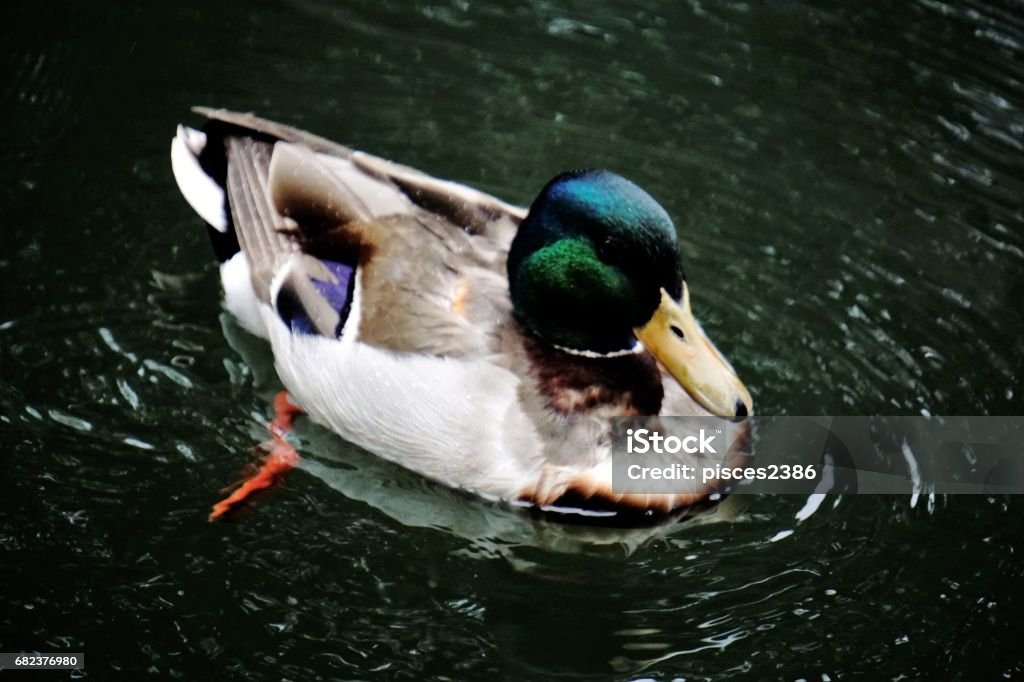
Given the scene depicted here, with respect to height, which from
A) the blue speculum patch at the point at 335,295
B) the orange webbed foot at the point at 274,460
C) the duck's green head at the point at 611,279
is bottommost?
the orange webbed foot at the point at 274,460

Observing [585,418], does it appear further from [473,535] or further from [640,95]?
[640,95]

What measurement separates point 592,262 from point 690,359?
0.47 meters

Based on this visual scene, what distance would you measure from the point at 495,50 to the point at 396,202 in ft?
7.90

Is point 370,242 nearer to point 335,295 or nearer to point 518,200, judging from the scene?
point 335,295

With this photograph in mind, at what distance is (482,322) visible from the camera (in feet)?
16.1

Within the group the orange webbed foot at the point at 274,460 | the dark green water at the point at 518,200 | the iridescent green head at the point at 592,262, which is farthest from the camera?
the orange webbed foot at the point at 274,460

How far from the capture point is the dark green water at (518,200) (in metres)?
4.47

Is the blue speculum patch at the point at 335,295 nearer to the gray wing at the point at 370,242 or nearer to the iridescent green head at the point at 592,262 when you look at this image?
the gray wing at the point at 370,242

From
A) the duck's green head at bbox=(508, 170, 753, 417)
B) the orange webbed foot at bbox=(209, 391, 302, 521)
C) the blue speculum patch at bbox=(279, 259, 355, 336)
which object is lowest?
the orange webbed foot at bbox=(209, 391, 302, 521)

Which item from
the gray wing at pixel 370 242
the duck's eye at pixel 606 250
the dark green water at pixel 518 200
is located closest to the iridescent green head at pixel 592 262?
the duck's eye at pixel 606 250

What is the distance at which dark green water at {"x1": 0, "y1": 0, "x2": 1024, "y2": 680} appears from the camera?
447 cm

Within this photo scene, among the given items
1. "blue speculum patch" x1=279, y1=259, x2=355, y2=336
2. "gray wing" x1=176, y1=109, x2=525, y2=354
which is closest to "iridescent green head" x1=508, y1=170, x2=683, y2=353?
"gray wing" x1=176, y1=109, x2=525, y2=354

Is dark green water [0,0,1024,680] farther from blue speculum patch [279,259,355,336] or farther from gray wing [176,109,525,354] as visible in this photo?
gray wing [176,109,525,354]

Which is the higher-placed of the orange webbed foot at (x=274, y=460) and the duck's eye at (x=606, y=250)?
the duck's eye at (x=606, y=250)
